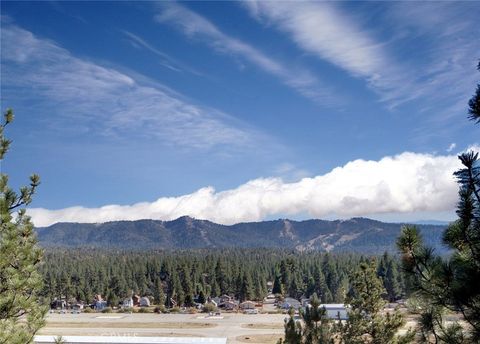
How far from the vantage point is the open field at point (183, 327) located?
2162 inches

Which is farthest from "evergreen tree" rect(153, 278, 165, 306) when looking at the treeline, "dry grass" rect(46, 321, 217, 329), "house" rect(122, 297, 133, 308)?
"dry grass" rect(46, 321, 217, 329)

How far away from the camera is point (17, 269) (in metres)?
10.1

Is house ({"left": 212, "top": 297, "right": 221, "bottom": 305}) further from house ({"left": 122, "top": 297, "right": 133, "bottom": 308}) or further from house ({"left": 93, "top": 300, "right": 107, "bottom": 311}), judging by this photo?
house ({"left": 93, "top": 300, "right": 107, "bottom": 311})

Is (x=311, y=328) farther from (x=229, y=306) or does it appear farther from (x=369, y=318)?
(x=229, y=306)

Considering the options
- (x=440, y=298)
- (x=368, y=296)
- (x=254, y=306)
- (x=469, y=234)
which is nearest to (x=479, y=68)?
(x=469, y=234)

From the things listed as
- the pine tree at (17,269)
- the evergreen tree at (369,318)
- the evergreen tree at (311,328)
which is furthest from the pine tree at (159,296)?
the pine tree at (17,269)

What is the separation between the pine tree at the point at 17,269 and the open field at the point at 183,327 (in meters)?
42.5

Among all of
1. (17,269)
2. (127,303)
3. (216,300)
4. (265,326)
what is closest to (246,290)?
(216,300)

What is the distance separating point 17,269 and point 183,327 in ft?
187

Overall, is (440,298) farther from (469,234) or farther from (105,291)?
(105,291)

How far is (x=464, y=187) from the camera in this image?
17.1ft

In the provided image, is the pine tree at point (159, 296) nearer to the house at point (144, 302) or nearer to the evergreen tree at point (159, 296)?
the evergreen tree at point (159, 296)

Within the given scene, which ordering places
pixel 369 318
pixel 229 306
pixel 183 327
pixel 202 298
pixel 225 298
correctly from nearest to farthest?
pixel 369 318 < pixel 183 327 < pixel 229 306 < pixel 202 298 < pixel 225 298

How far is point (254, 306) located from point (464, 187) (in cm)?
9260
